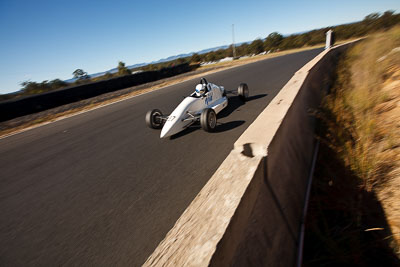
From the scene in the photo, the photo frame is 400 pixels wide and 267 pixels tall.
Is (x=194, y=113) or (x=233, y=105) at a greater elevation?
(x=194, y=113)

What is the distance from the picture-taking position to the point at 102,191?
3.31 meters

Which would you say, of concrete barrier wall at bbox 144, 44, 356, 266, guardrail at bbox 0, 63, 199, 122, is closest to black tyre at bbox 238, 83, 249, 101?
concrete barrier wall at bbox 144, 44, 356, 266

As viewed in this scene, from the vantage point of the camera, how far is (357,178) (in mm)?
2664

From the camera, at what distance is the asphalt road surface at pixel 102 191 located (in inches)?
91.1

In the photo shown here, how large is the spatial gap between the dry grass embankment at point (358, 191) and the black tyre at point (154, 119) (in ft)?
13.4

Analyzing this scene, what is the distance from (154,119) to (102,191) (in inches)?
116

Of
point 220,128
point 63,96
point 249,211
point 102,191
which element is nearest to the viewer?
point 249,211

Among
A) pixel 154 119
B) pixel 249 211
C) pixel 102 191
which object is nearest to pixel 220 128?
pixel 154 119

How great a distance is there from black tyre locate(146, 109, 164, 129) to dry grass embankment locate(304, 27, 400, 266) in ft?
13.4

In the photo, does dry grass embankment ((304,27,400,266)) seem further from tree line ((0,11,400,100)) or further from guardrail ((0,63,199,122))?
tree line ((0,11,400,100))

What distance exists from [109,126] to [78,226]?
16.5 ft

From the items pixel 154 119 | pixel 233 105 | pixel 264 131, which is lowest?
pixel 233 105

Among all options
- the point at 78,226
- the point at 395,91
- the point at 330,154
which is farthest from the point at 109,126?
the point at 395,91

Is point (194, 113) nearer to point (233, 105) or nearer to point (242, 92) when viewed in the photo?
point (233, 105)
